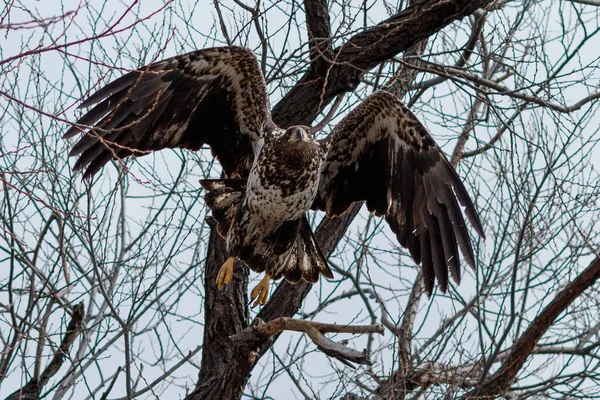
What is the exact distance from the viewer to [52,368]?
6.12m

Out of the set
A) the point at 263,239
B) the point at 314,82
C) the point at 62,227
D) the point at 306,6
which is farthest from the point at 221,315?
the point at 306,6

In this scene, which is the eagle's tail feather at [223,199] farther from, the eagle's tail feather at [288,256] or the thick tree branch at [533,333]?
the thick tree branch at [533,333]

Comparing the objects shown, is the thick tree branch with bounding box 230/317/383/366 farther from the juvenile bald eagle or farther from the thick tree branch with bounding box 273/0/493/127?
the thick tree branch with bounding box 273/0/493/127

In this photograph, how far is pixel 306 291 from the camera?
19.7ft

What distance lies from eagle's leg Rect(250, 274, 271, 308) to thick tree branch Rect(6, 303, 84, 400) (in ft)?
4.22

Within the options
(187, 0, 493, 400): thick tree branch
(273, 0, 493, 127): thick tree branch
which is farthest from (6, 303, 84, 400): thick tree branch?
(273, 0, 493, 127): thick tree branch

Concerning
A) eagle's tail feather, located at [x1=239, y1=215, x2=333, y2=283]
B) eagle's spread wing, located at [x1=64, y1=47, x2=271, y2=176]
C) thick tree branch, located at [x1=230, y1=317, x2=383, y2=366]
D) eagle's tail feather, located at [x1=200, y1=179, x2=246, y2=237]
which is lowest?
thick tree branch, located at [x1=230, y1=317, x2=383, y2=366]

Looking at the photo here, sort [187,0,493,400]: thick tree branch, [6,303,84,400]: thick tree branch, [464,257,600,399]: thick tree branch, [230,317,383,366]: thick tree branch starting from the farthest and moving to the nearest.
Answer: [6,303,84,400]: thick tree branch < [464,257,600,399]: thick tree branch < [187,0,493,400]: thick tree branch < [230,317,383,366]: thick tree branch

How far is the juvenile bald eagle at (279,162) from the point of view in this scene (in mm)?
5539

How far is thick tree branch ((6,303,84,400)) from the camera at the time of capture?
6055mm

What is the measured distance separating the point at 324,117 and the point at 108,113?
1667mm

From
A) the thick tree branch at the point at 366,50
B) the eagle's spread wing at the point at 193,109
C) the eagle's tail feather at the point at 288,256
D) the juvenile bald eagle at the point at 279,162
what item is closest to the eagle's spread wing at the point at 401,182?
the juvenile bald eagle at the point at 279,162

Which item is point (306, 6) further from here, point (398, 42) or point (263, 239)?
point (263, 239)

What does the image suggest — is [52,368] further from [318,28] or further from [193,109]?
[318,28]
